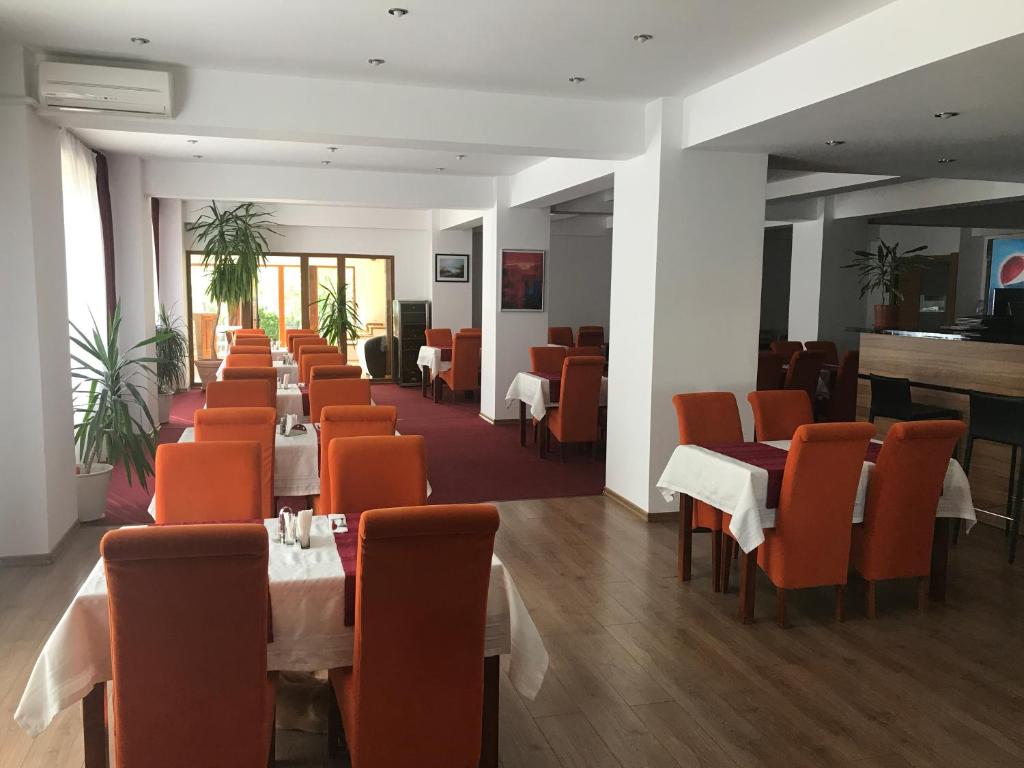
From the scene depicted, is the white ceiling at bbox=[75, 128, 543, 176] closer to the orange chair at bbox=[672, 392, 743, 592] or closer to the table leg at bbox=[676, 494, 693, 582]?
the orange chair at bbox=[672, 392, 743, 592]

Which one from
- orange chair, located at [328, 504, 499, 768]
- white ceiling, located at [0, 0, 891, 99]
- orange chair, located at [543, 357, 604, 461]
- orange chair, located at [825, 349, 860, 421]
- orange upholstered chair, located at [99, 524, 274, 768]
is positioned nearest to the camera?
orange upholstered chair, located at [99, 524, 274, 768]

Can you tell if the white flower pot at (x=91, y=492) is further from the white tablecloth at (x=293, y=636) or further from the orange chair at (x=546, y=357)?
the orange chair at (x=546, y=357)

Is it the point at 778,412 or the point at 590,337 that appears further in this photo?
the point at 590,337

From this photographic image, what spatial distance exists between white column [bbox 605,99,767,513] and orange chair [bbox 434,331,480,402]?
514 centimetres

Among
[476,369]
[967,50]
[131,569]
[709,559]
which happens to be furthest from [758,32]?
[476,369]

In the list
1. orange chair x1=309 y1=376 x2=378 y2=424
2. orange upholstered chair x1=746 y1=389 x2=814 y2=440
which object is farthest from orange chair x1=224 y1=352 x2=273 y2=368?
orange upholstered chair x1=746 y1=389 x2=814 y2=440

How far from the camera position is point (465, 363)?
11188 millimetres

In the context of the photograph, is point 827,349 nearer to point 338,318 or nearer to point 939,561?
point 939,561

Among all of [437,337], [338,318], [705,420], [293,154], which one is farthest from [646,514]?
[338,318]

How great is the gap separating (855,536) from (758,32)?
2615 millimetres

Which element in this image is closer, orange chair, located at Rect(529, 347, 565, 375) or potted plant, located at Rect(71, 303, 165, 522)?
potted plant, located at Rect(71, 303, 165, 522)

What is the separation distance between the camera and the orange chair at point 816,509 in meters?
3.89

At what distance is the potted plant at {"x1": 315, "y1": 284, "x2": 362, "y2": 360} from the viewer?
13070 millimetres

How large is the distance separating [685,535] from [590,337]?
27.0 ft
